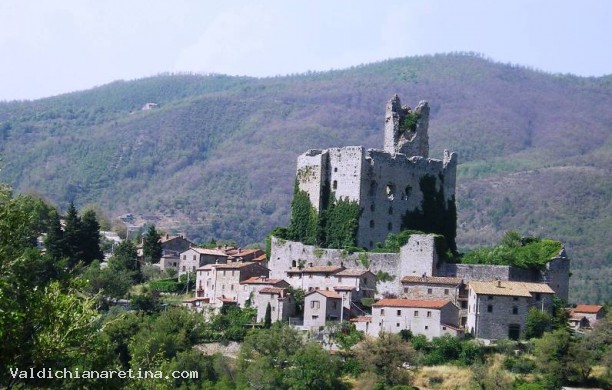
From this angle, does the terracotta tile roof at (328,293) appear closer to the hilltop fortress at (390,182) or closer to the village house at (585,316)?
the hilltop fortress at (390,182)

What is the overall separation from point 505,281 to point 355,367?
32.5ft

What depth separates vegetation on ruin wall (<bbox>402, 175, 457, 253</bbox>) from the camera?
7762 cm

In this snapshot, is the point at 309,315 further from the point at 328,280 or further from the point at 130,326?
the point at 130,326

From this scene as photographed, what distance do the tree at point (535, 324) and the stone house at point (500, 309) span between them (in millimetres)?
246

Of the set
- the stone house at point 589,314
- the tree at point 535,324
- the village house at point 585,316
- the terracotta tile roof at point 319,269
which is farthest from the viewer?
the stone house at point 589,314

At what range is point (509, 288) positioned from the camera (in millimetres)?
65562

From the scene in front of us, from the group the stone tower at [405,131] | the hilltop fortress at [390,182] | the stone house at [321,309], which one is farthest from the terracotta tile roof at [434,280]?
the stone tower at [405,131]

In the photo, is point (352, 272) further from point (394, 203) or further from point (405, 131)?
point (405, 131)

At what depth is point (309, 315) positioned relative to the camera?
6875 cm

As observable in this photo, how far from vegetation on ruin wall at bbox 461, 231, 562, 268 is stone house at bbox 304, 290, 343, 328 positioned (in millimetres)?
8169

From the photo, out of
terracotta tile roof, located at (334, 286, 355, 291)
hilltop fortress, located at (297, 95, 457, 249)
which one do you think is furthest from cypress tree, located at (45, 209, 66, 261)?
terracotta tile roof, located at (334, 286, 355, 291)

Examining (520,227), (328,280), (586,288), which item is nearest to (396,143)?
(328,280)

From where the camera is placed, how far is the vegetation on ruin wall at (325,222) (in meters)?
75.4

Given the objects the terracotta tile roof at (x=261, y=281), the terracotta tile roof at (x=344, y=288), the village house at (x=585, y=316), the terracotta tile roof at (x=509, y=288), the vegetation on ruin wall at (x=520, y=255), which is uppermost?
the vegetation on ruin wall at (x=520, y=255)
